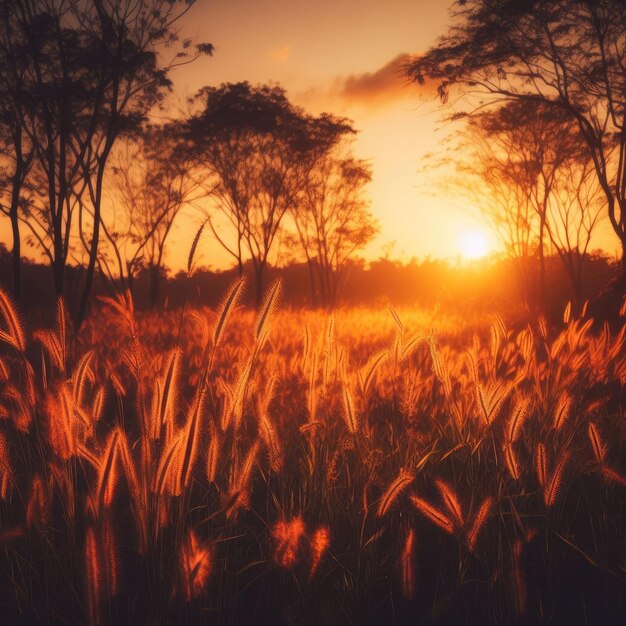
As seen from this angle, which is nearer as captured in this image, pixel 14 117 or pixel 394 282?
pixel 14 117

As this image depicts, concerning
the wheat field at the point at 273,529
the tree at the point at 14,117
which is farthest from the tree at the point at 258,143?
the wheat field at the point at 273,529

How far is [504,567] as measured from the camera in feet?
5.80

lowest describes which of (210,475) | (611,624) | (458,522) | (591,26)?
Answer: (611,624)

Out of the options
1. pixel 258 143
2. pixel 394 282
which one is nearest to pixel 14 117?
pixel 258 143

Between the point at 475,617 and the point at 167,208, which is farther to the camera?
the point at 167,208

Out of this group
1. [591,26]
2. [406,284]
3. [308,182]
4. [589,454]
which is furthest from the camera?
[406,284]

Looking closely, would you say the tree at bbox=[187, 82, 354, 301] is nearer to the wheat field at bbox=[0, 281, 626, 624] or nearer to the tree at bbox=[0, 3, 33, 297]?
the tree at bbox=[0, 3, 33, 297]

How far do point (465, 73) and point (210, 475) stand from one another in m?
12.8

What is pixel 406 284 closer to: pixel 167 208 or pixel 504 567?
pixel 167 208

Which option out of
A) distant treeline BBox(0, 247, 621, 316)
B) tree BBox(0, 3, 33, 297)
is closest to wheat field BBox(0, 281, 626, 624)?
tree BBox(0, 3, 33, 297)

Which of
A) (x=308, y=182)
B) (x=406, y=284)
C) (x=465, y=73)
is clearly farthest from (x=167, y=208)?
(x=406, y=284)

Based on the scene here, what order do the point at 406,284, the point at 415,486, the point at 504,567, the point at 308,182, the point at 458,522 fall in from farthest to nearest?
1. the point at 406,284
2. the point at 308,182
3. the point at 415,486
4. the point at 504,567
5. the point at 458,522

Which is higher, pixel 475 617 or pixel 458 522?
pixel 458 522

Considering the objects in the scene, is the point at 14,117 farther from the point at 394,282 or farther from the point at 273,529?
the point at 394,282
